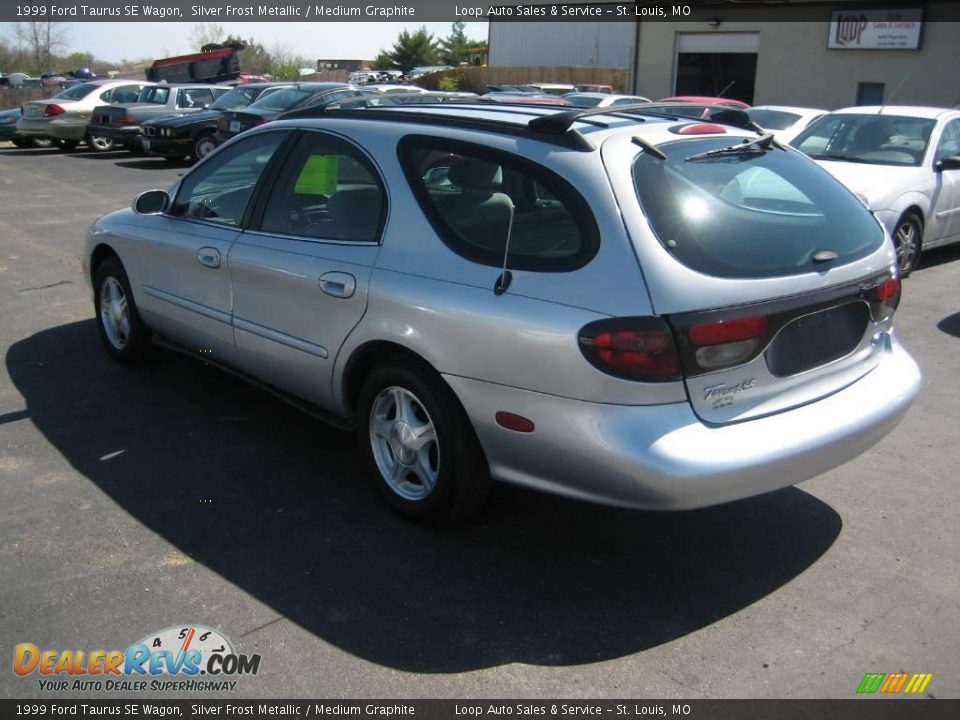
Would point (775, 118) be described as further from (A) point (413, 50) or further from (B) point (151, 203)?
(A) point (413, 50)

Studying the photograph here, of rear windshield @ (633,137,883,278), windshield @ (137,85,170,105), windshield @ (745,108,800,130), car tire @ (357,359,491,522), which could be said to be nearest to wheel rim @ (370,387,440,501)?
car tire @ (357,359,491,522)

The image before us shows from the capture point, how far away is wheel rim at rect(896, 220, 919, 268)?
28.7 ft

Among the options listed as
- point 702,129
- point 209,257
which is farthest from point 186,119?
point 702,129

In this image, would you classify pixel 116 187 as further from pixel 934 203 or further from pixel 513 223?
pixel 513 223

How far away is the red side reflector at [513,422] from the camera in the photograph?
11.2 feet

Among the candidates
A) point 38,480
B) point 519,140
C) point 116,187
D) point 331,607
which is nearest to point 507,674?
point 331,607

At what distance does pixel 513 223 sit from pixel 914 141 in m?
7.35

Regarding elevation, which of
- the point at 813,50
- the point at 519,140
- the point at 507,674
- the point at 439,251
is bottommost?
the point at 507,674

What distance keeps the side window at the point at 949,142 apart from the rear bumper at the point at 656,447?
22.1 feet

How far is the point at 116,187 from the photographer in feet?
51.4

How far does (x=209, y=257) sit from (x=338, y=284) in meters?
1.12

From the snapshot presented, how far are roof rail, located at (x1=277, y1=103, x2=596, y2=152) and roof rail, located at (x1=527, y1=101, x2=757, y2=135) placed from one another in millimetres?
19

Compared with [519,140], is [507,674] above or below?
below

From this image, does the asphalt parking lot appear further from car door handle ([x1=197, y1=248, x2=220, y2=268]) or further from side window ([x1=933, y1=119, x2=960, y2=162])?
side window ([x1=933, y1=119, x2=960, y2=162])
